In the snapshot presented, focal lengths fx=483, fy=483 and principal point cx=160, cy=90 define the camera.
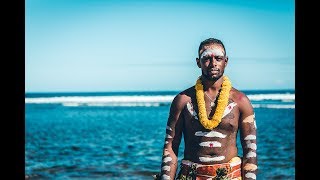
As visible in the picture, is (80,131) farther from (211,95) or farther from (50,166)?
(211,95)

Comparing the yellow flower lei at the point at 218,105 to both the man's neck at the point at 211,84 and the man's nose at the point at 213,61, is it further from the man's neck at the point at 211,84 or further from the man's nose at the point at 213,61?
the man's nose at the point at 213,61

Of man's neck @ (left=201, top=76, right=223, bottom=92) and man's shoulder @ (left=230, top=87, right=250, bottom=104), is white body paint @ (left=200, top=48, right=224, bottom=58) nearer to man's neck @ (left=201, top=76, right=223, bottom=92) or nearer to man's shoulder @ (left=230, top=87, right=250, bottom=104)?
man's neck @ (left=201, top=76, right=223, bottom=92)

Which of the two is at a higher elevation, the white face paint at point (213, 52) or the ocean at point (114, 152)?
the white face paint at point (213, 52)

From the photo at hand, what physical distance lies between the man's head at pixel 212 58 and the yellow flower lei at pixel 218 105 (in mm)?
154

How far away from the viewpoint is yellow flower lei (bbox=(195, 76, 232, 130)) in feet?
18.3

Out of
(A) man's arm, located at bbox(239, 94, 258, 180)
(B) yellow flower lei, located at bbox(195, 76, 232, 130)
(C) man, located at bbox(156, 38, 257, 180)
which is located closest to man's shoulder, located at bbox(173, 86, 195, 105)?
(C) man, located at bbox(156, 38, 257, 180)

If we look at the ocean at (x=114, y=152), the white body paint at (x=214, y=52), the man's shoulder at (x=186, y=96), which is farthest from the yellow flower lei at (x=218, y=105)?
the ocean at (x=114, y=152)

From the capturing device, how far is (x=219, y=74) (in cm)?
564

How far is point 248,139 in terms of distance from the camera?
5680mm

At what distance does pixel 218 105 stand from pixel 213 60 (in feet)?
1.73

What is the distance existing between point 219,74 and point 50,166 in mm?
10527

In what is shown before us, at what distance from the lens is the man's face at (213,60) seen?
5574mm

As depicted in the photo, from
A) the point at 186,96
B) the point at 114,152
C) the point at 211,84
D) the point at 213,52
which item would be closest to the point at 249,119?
the point at 211,84

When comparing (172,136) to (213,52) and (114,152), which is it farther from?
(114,152)
